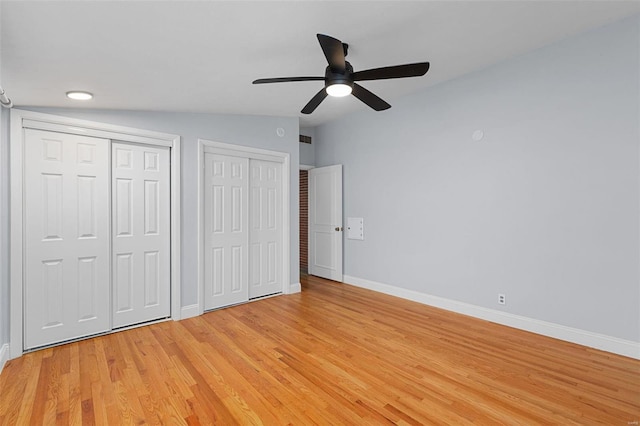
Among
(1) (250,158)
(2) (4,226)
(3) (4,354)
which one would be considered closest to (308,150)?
(1) (250,158)

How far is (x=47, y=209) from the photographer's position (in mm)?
2889

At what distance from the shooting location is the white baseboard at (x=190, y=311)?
367cm

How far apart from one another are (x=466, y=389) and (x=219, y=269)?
304 centimetres

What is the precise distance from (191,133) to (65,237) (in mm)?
1682

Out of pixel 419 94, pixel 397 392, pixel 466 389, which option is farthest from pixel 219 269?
pixel 419 94

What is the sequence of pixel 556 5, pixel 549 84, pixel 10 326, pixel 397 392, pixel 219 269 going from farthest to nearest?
pixel 219 269, pixel 549 84, pixel 10 326, pixel 556 5, pixel 397 392

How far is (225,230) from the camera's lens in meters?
4.11

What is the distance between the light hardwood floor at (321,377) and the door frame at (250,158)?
80 centimetres

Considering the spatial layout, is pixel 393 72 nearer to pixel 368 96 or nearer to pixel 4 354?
pixel 368 96

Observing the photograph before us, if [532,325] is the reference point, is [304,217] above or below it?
above

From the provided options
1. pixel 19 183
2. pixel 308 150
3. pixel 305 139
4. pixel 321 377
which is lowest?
pixel 321 377

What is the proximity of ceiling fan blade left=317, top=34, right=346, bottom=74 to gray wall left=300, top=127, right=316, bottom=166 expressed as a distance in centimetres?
367

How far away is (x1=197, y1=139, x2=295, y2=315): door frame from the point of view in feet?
12.5

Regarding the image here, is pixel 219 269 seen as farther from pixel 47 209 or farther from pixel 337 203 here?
pixel 337 203
